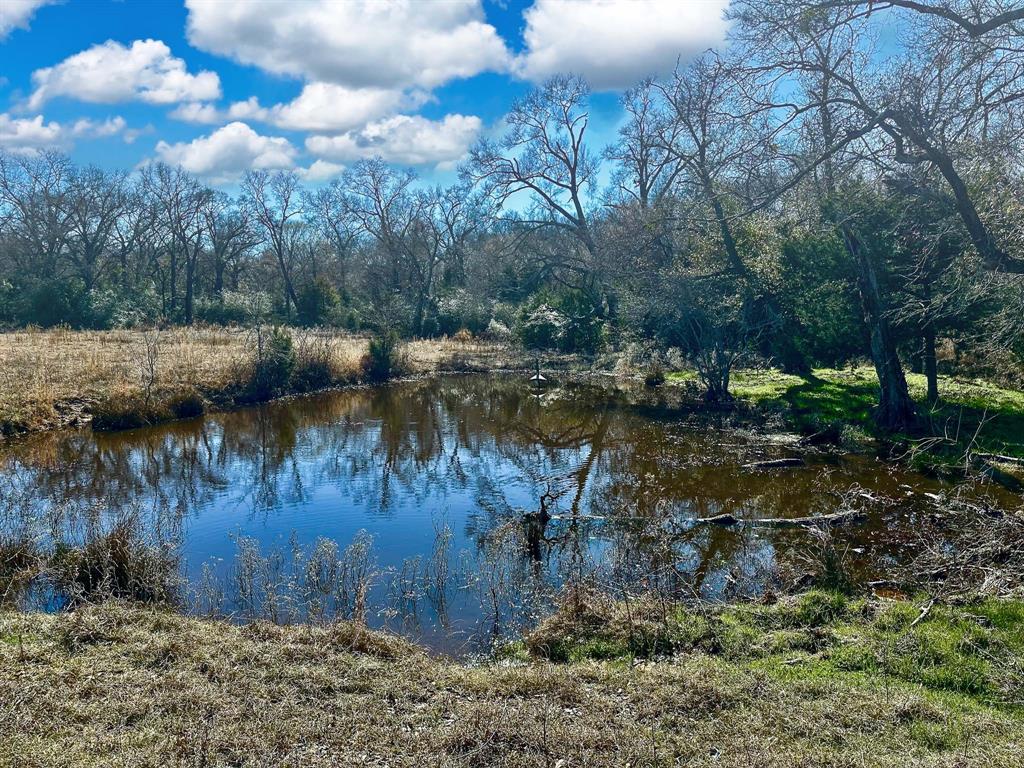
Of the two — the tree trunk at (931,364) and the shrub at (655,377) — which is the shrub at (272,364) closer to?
the shrub at (655,377)

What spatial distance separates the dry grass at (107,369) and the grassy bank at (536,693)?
13.8 m

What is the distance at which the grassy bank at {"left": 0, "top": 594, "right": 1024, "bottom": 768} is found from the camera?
4.50 metres

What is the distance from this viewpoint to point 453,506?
1242cm

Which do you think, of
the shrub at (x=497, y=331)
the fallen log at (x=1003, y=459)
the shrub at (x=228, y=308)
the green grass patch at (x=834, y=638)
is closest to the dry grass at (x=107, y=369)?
the shrub at (x=497, y=331)

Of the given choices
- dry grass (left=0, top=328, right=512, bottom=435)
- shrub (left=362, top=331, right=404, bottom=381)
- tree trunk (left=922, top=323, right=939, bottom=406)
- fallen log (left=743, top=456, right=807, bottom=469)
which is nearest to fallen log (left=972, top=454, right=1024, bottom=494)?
fallen log (left=743, top=456, right=807, bottom=469)

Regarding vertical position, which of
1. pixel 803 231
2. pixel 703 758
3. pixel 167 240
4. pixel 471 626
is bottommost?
pixel 471 626

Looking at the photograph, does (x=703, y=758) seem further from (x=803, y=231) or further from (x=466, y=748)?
(x=803, y=231)

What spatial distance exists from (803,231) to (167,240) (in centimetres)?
4564

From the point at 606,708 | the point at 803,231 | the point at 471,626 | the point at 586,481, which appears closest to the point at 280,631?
the point at 471,626

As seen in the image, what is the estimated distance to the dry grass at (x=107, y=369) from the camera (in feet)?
60.1

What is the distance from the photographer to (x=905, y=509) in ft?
36.2

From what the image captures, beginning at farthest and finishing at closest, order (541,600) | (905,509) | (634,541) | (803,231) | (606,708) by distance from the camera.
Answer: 1. (803,231)
2. (905,509)
3. (634,541)
4. (541,600)
5. (606,708)

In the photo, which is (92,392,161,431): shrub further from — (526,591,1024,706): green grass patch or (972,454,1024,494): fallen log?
(972,454,1024,494): fallen log

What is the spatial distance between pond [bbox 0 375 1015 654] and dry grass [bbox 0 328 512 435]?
4.08ft
